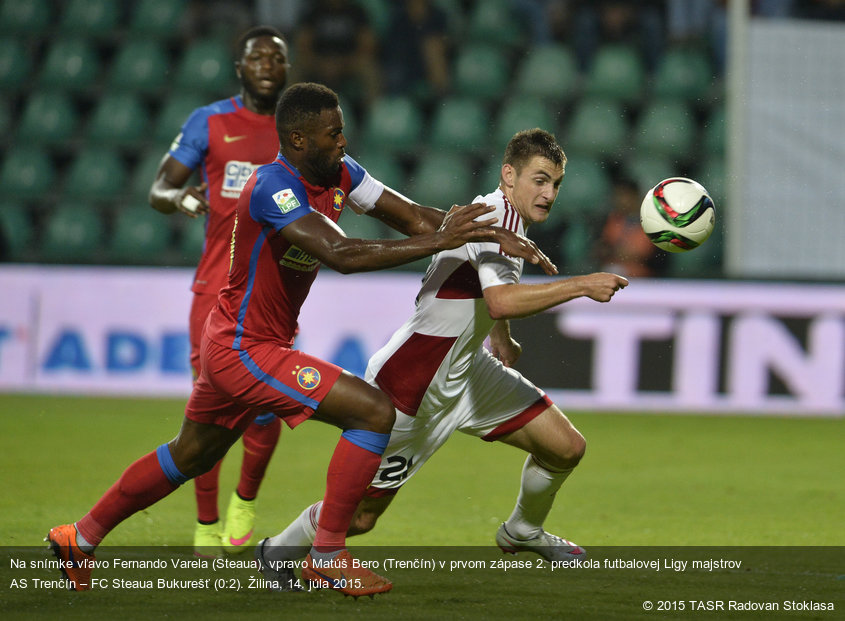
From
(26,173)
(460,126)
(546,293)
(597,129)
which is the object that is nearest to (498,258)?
(546,293)

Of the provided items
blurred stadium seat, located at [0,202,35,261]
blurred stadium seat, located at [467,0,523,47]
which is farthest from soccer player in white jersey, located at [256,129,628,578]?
blurred stadium seat, located at [467,0,523,47]

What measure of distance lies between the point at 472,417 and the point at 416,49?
27.6 feet

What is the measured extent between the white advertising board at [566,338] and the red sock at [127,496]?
5408 mm

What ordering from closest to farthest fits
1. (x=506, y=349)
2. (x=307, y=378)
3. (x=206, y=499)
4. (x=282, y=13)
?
1. (x=307, y=378)
2. (x=506, y=349)
3. (x=206, y=499)
4. (x=282, y=13)

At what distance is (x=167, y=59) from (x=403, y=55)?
273 cm

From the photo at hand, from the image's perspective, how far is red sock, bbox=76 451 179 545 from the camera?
442 cm

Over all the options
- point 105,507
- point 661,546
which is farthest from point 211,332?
point 661,546

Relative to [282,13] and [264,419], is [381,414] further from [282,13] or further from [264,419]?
[282,13]

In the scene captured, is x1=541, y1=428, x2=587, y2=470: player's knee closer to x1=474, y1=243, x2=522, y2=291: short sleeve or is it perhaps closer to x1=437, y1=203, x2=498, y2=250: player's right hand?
x1=474, y1=243, x2=522, y2=291: short sleeve

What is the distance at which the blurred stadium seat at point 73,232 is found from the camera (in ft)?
38.4

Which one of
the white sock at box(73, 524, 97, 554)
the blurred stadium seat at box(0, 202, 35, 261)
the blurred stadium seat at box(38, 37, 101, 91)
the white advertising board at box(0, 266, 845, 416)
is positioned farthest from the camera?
the blurred stadium seat at box(38, 37, 101, 91)

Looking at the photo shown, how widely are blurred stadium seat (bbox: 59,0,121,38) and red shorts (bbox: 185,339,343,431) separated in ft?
32.9

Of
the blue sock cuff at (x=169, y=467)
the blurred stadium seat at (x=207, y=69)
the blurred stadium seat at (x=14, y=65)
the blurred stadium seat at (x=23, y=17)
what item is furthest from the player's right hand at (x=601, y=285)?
the blurred stadium seat at (x=23, y=17)

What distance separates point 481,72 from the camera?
12906 mm
